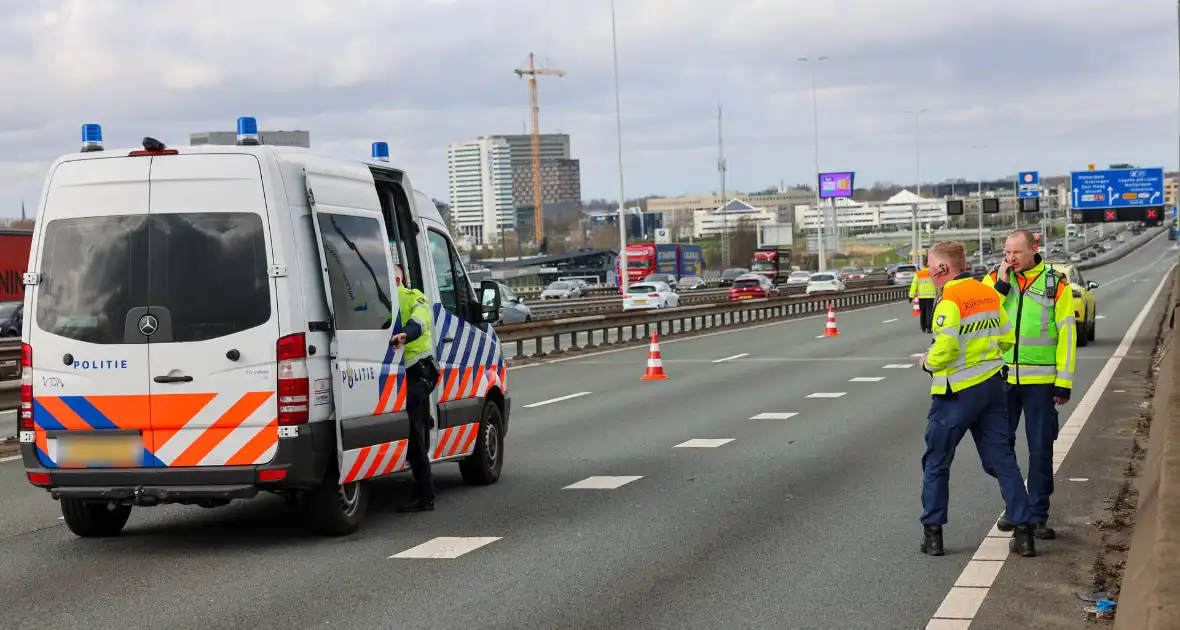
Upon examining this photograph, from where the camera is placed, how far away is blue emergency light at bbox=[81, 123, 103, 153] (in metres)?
8.90

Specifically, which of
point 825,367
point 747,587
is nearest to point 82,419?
point 747,587

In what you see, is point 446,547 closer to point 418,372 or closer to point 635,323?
point 418,372

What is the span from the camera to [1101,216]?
79750 mm

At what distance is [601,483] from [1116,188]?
2897 inches

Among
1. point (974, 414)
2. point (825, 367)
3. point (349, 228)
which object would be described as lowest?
point (825, 367)

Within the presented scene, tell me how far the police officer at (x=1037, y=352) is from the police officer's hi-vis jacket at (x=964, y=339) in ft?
2.25

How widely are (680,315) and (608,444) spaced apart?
24.1 meters

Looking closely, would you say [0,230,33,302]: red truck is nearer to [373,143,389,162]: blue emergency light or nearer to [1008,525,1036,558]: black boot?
[373,143,389,162]: blue emergency light

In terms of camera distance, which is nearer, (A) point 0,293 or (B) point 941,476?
(B) point 941,476

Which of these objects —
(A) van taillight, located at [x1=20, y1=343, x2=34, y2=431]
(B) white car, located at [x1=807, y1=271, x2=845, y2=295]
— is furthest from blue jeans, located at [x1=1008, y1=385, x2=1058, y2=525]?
(B) white car, located at [x1=807, y1=271, x2=845, y2=295]

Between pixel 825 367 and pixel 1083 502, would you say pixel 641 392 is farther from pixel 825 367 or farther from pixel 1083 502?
pixel 1083 502

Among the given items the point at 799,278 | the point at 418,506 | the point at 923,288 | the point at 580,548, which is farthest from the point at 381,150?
the point at 799,278

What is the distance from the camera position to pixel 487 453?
11602mm

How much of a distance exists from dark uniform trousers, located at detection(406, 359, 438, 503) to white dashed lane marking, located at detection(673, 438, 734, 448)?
4423 millimetres
